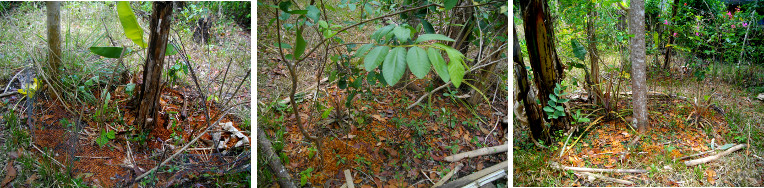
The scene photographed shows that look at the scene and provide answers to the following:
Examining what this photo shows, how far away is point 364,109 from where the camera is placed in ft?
5.22

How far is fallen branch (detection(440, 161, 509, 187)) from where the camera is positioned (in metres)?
1.42

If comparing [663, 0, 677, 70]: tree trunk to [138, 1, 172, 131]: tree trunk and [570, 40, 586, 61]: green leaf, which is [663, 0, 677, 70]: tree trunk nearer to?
[570, 40, 586, 61]: green leaf

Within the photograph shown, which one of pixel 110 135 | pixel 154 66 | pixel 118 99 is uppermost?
pixel 154 66

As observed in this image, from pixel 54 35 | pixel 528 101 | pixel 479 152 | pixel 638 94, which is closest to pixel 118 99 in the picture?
pixel 54 35

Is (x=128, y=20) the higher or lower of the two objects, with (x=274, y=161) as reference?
higher

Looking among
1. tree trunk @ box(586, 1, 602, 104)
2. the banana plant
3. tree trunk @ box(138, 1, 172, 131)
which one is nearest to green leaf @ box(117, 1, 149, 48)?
the banana plant

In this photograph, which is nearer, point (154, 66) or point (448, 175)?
point (448, 175)

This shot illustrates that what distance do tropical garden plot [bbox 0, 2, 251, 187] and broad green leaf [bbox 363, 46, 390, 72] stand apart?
834 mm

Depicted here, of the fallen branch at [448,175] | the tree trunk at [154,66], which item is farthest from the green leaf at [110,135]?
the fallen branch at [448,175]

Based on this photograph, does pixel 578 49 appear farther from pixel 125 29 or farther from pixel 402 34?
pixel 125 29

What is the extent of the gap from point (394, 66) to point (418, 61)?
45 millimetres

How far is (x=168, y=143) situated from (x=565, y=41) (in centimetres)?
162

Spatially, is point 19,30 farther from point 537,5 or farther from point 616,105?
point 616,105

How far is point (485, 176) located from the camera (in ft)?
4.69
